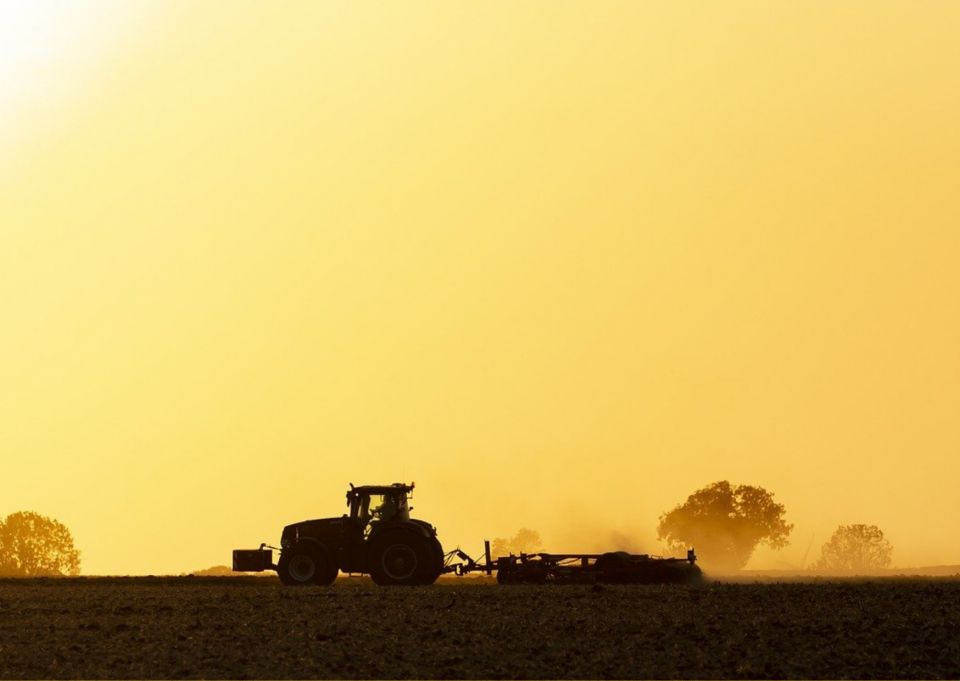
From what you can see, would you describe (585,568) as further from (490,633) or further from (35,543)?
(35,543)

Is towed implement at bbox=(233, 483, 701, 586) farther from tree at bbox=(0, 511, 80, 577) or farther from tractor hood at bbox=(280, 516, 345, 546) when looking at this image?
Result: tree at bbox=(0, 511, 80, 577)

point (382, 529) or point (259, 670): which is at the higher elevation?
point (382, 529)

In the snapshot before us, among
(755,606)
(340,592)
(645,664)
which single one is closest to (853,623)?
(755,606)

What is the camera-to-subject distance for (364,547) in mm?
49062

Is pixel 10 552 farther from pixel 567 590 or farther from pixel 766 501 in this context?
pixel 567 590

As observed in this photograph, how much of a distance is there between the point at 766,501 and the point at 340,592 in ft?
230

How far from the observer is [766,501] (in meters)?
110

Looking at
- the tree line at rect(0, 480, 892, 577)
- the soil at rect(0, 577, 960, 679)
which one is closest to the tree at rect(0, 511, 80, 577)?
the tree line at rect(0, 480, 892, 577)

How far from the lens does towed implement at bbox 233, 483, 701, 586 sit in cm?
4853

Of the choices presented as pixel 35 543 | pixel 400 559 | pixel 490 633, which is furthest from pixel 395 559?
pixel 35 543

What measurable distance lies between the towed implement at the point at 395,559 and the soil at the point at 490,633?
3.50m

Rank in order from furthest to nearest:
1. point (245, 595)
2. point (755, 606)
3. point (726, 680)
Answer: point (245, 595), point (755, 606), point (726, 680)

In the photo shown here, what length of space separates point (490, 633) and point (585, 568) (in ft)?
53.8

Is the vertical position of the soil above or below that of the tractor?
below
